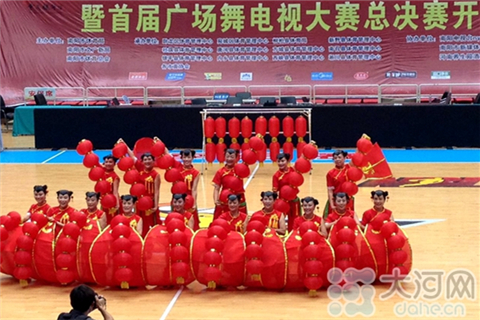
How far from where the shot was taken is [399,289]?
8039 millimetres

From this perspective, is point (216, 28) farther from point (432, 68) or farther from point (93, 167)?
point (93, 167)

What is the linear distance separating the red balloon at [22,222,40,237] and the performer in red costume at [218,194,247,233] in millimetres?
1920

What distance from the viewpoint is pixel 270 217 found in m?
8.62

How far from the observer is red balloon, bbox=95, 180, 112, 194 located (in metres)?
9.63

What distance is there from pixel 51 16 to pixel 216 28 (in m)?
4.88

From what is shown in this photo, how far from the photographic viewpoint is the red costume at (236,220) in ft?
28.3

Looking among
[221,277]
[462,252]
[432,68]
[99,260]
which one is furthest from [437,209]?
[432,68]

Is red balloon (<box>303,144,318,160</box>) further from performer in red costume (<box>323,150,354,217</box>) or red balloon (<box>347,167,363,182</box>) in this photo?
red balloon (<box>347,167,363,182</box>)

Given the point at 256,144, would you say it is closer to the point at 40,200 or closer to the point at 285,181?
the point at 285,181

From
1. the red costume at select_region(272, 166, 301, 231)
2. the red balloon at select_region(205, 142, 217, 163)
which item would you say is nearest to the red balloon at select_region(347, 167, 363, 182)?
the red costume at select_region(272, 166, 301, 231)

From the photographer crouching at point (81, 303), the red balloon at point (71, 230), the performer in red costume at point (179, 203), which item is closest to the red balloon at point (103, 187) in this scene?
the performer in red costume at point (179, 203)

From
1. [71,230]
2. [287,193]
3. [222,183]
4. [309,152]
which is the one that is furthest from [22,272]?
[309,152]

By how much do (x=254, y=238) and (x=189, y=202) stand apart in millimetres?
1545

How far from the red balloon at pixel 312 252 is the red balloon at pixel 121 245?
177 cm
